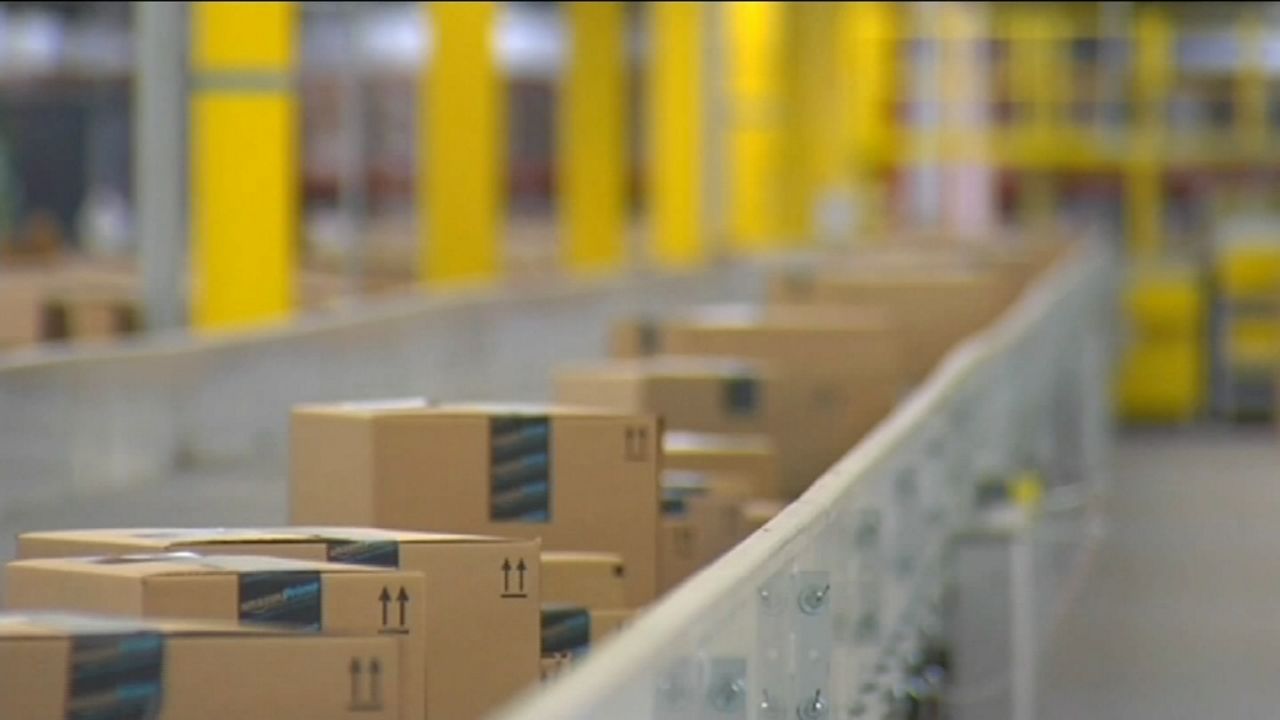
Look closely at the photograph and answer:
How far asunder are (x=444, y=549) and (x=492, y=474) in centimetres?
148

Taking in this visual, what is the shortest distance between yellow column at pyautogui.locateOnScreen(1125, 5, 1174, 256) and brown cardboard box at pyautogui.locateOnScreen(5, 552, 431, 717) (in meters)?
23.5

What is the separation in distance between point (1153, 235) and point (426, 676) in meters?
23.9

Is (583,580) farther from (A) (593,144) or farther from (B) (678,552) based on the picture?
(A) (593,144)

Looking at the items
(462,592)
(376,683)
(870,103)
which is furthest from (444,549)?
(870,103)

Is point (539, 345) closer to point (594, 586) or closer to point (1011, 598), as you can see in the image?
point (1011, 598)

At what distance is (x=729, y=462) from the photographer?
9453 millimetres

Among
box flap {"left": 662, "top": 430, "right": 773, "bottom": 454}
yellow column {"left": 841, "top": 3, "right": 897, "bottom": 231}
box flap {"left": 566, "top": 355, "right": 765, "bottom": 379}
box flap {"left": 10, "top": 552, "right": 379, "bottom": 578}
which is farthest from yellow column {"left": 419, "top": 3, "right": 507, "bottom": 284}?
box flap {"left": 10, "top": 552, "right": 379, "bottom": 578}

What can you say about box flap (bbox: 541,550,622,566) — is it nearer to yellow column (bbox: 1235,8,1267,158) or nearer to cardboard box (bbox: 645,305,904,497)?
cardboard box (bbox: 645,305,904,497)

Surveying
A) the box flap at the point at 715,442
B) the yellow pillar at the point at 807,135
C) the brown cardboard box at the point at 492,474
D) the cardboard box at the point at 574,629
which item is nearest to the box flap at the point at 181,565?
the cardboard box at the point at 574,629

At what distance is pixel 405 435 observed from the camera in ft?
22.9

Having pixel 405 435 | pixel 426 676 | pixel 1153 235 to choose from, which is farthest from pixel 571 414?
pixel 1153 235

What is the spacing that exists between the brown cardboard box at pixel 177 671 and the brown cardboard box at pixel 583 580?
6.31 ft

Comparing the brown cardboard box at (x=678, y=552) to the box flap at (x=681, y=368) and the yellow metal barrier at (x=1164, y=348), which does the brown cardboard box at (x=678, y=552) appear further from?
the yellow metal barrier at (x=1164, y=348)

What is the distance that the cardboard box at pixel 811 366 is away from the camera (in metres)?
11.1
